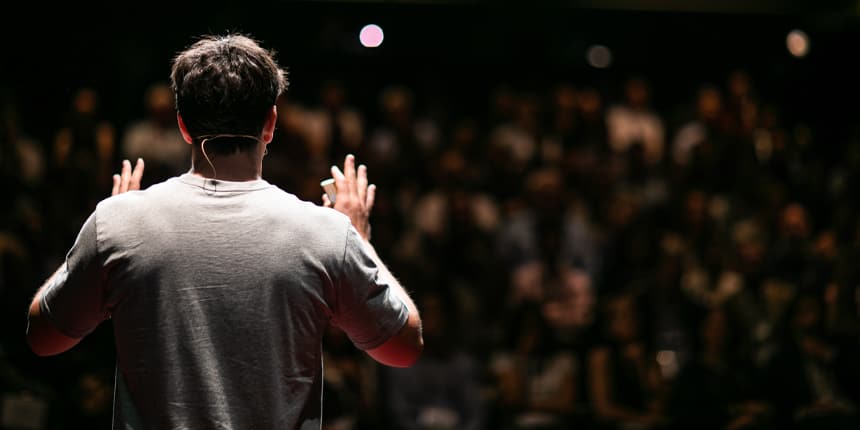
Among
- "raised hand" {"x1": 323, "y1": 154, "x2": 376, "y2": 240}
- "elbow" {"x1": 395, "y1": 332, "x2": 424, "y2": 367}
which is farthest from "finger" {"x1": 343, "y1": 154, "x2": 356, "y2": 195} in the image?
"elbow" {"x1": 395, "y1": 332, "x2": 424, "y2": 367}

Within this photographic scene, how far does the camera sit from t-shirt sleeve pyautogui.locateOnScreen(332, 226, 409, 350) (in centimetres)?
148

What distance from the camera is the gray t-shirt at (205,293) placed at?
4.72ft

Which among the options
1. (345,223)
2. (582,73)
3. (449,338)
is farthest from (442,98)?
(345,223)

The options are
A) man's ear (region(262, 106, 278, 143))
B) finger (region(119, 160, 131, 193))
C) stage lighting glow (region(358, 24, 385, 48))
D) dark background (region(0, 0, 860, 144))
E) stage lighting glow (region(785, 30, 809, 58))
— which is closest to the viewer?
man's ear (region(262, 106, 278, 143))

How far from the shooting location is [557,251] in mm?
5137

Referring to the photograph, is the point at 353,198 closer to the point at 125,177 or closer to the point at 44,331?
the point at 125,177

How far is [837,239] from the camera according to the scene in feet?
15.8

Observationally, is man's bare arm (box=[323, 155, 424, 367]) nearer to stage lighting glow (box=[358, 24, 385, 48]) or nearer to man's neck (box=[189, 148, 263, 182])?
man's neck (box=[189, 148, 263, 182])

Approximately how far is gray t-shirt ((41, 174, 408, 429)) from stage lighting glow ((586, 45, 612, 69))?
5.92m

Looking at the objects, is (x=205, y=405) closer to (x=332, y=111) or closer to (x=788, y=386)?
(x=788, y=386)

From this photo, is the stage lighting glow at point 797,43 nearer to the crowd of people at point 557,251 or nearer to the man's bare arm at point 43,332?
the crowd of people at point 557,251

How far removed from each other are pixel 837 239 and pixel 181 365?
13.5 feet

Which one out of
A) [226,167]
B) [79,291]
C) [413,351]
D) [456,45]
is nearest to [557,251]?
[456,45]

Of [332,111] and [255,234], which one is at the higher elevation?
[332,111]
